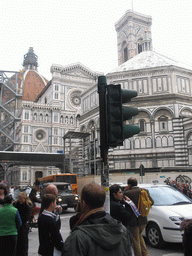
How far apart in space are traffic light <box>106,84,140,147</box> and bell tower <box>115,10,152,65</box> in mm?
63788

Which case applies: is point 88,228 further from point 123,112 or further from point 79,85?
point 79,85

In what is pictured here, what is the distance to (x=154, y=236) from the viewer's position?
7.51 meters

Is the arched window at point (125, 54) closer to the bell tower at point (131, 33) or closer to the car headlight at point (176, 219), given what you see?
the bell tower at point (131, 33)

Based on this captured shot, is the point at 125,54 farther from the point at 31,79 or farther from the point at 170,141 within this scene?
the point at 31,79

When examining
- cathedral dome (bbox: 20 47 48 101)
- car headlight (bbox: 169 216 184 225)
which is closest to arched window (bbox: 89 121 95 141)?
car headlight (bbox: 169 216 184 225)

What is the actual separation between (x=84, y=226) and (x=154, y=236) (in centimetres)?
595

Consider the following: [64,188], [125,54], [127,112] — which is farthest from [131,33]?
[127,112]

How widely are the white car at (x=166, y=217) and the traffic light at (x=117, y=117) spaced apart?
3.30m

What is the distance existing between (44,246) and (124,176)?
23.1 metres

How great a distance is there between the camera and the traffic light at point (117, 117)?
4879mm

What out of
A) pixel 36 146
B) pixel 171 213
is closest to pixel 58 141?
pixel 36 146

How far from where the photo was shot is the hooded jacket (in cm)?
213

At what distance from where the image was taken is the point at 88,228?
2.22 metres

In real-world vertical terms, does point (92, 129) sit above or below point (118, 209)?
above
